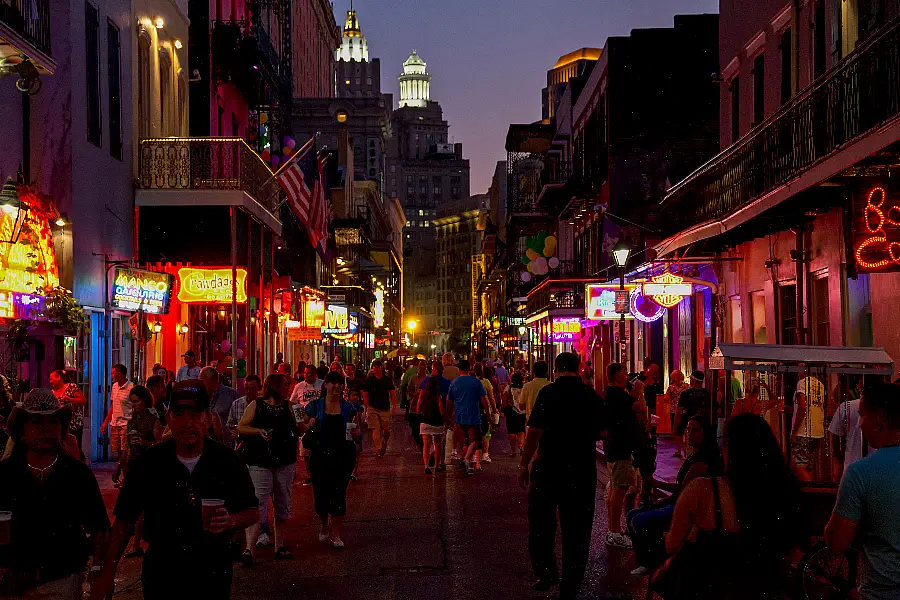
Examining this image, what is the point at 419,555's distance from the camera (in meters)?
10.7

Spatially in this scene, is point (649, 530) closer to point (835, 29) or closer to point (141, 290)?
point (835, 29)

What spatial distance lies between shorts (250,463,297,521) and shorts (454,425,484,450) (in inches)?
290

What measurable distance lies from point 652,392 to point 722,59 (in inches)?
263

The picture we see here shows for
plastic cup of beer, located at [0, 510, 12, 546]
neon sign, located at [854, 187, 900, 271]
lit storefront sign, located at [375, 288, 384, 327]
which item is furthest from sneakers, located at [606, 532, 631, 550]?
lit storefront sign, located at [375, 288, 384, 327]

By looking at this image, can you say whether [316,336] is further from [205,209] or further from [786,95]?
[786,95]

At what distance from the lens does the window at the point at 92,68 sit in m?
19.0

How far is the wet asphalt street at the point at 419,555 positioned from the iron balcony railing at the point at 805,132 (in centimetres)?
501

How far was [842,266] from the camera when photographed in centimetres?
1580

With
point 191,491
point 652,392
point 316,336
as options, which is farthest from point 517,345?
point 191,491

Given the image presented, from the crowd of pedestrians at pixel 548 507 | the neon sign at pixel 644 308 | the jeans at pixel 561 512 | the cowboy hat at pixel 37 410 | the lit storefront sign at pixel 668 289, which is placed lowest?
the jeans at pixel 561 512

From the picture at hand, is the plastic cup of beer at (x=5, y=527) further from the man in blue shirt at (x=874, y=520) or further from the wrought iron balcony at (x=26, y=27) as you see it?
the wrought iron balcony at (x=26, y=27)

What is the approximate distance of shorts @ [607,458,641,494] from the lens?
455 inches

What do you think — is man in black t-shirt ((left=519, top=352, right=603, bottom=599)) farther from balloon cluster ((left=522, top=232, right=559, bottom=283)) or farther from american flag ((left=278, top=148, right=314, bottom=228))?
balloon cluster ((left=522, top=232, right=559, bottom=283))

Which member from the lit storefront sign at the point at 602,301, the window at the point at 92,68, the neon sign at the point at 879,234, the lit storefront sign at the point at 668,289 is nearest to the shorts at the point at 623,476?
the neon sign at the point at 879,234
